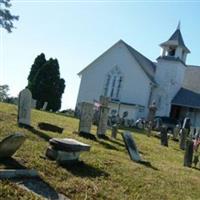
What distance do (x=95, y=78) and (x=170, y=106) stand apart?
27.5ft

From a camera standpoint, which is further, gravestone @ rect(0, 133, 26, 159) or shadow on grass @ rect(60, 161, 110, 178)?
shadow on grass @ rect(60, 161, 110, 178)

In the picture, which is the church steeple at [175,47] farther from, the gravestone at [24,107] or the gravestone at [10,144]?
the gravestone at [10,144]

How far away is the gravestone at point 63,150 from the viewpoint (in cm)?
1101

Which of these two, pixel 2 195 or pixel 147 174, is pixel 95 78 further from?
pixel 2 195

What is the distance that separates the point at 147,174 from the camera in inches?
484

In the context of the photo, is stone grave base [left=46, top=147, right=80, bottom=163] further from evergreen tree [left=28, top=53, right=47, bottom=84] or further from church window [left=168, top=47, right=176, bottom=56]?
church window [left=168, top=47, right=176, bottom=56]

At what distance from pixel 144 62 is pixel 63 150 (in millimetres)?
44312

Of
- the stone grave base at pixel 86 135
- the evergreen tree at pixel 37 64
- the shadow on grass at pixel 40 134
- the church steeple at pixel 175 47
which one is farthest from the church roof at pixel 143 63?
the shadow on grass at pixel 40 134

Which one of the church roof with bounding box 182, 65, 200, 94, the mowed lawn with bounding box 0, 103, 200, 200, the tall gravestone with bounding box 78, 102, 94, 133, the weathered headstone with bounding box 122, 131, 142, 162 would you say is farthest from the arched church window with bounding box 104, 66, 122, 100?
the mowed lawn with bounding box 0, 103, 200, 200

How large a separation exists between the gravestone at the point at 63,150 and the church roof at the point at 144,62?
40628 mm

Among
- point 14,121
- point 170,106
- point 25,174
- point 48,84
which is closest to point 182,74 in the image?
point 170,106

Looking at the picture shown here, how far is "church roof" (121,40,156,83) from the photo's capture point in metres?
51.9

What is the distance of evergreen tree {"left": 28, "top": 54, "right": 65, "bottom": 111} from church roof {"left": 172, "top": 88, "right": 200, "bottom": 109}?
12047 mm

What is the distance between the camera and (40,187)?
9125 millimetres
